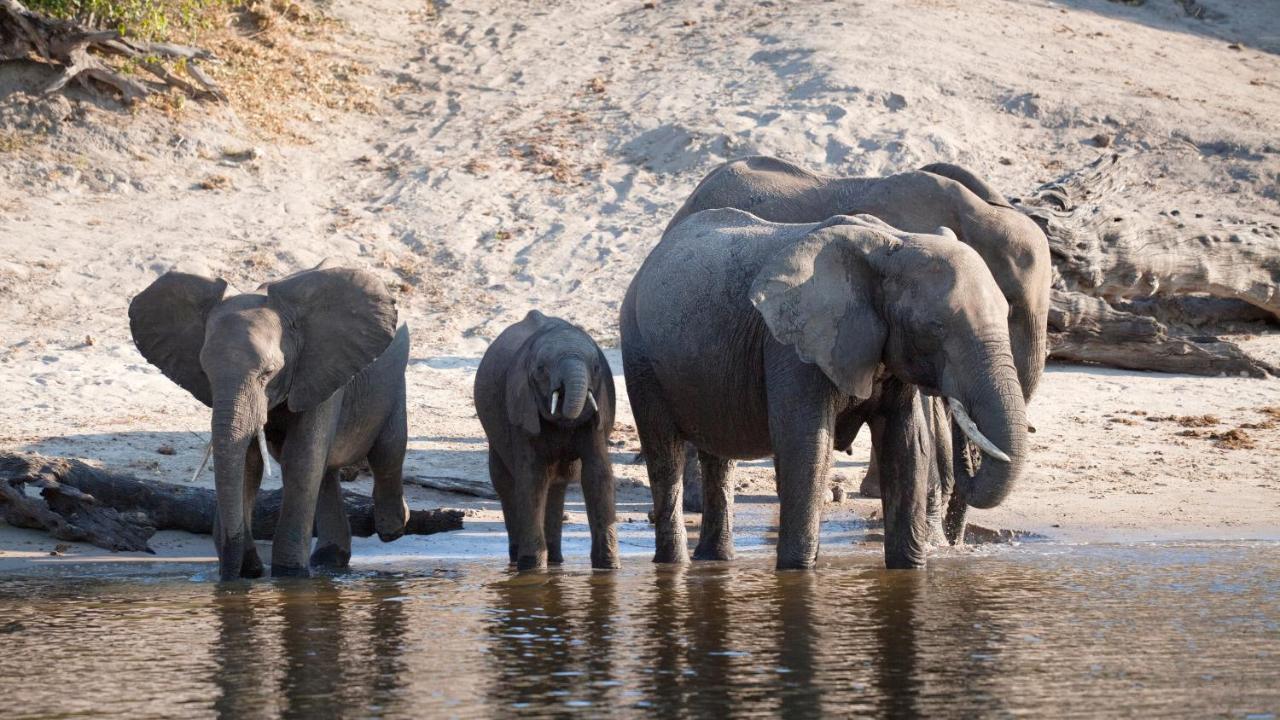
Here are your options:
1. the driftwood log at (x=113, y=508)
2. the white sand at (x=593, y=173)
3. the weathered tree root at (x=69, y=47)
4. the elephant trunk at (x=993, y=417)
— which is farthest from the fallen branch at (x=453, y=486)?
the weathered tree root at (x=69, y=47)

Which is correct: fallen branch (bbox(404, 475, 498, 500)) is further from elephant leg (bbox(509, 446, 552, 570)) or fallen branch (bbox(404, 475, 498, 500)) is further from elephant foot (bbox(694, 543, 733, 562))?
elephant leg (bbox(509, 446, 552, 570))

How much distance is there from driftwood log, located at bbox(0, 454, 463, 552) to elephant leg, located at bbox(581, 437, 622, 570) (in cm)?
154

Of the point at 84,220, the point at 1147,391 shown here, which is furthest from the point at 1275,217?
the point at 84,220

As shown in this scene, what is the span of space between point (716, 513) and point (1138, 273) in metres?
6.94

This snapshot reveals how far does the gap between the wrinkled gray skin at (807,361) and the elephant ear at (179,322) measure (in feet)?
7.24

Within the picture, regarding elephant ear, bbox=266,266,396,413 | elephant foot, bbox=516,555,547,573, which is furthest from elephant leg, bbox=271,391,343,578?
elephant foot, bbox=516,555,547,573

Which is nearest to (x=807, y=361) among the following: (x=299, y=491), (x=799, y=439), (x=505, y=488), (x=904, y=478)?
(x=799, y=439)

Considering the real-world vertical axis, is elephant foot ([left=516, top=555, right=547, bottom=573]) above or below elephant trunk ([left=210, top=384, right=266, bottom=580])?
below

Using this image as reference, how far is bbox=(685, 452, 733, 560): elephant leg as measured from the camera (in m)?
9.82

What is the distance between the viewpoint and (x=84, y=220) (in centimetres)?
1714

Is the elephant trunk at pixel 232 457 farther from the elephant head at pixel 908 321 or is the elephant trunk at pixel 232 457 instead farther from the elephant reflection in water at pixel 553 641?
the elephant head at pixel 908 321

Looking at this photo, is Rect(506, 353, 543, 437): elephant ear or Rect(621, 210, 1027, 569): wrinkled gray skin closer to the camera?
Rect(621, 210, 1027, 569): wrinkled gray skin

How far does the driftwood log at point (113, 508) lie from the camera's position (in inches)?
380

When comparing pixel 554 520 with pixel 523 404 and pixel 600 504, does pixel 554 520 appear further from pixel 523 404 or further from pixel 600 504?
pixel 523 404
